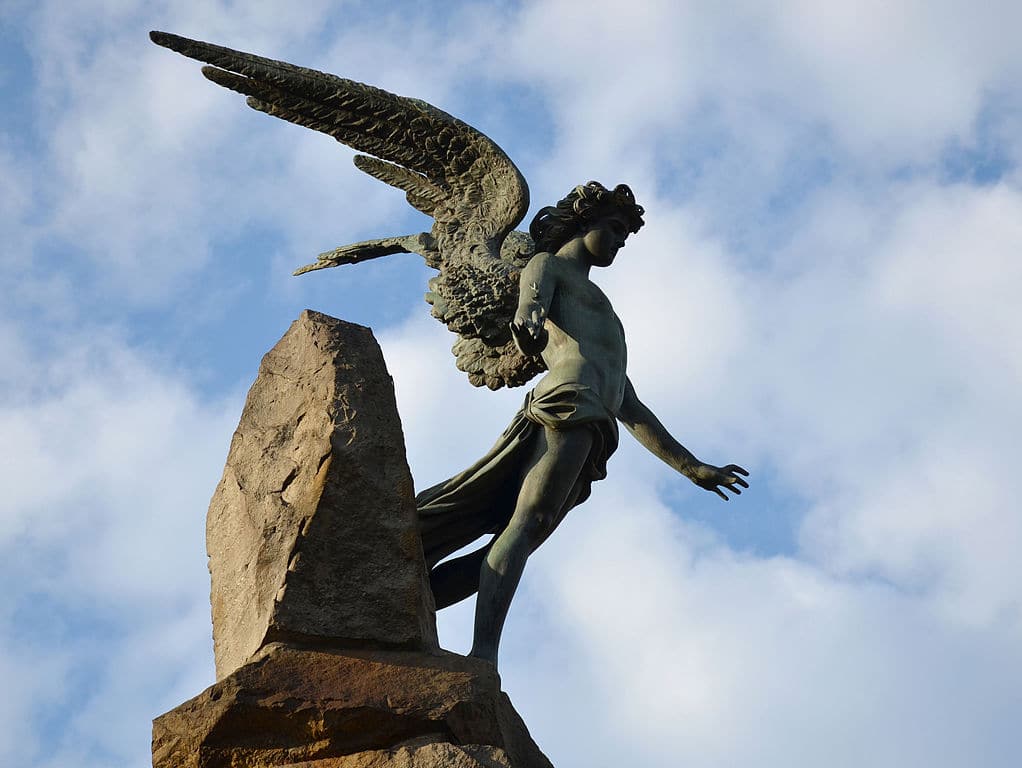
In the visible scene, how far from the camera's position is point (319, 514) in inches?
232

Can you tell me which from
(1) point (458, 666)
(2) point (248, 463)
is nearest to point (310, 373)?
(2) point (248, 463)

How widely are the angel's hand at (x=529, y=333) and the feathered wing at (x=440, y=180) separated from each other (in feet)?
2.50

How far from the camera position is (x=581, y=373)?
21.7 feet

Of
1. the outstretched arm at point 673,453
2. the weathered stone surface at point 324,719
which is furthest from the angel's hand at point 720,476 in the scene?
the weathered stone surface at point 324,719

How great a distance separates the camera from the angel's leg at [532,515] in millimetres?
6277

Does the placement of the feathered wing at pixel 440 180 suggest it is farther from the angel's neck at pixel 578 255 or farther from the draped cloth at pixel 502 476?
the draped cloth at pixel 502 476

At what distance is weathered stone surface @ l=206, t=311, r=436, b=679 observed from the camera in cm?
575

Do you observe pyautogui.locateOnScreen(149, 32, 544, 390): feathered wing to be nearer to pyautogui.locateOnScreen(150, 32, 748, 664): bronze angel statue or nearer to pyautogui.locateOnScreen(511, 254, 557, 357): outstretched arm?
pyautogui.locateOnScreen(150, 32, 748, 664): bronze angel statue

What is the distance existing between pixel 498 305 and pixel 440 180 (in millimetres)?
811

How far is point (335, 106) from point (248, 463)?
2.01m

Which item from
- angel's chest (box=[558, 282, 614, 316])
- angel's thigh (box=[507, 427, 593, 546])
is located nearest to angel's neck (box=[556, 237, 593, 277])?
angel's chest (box=[558, 282, 614, 316])

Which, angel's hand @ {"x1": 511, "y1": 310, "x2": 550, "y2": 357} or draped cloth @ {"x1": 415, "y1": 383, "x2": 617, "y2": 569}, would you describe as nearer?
angel's hand @ {"x1": 511, "y1": 310, "x2": 550, "y2": 357}

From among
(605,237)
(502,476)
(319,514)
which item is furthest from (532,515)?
(605,237)

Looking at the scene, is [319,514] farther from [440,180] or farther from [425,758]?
[440,180]
